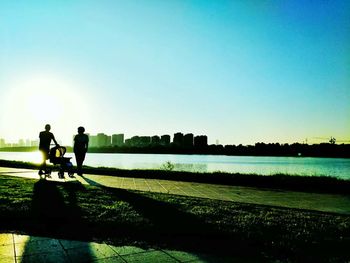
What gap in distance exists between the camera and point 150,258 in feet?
13.3

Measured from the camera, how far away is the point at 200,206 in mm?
7371

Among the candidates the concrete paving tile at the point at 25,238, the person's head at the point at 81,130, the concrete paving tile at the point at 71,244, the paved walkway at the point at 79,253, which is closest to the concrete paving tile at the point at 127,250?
the paved walkway at the point at 79,253

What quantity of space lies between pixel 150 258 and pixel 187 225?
1.64 metres

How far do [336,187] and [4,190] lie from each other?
39.2 feet

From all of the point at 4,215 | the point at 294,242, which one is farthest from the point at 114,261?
the point at 4,215

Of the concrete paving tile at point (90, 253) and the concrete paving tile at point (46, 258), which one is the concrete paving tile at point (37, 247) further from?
the concrete paving tile at point (90, 253)

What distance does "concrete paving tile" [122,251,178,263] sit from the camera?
396 cm

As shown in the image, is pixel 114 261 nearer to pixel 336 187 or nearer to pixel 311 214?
pixel 311 214

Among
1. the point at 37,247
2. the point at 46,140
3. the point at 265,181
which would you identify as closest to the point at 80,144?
the point at 46,140

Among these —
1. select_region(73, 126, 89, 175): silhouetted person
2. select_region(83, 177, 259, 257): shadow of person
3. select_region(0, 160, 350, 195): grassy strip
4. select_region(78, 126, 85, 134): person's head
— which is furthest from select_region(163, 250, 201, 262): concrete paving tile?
select_region(78, 126, 85, 134): person's head

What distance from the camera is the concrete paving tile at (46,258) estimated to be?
386 cm

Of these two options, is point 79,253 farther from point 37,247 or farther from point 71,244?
point 37,247

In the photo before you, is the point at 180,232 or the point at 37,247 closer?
the point at 37,247

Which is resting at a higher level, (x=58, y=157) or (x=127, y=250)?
(x=58, y=157)
